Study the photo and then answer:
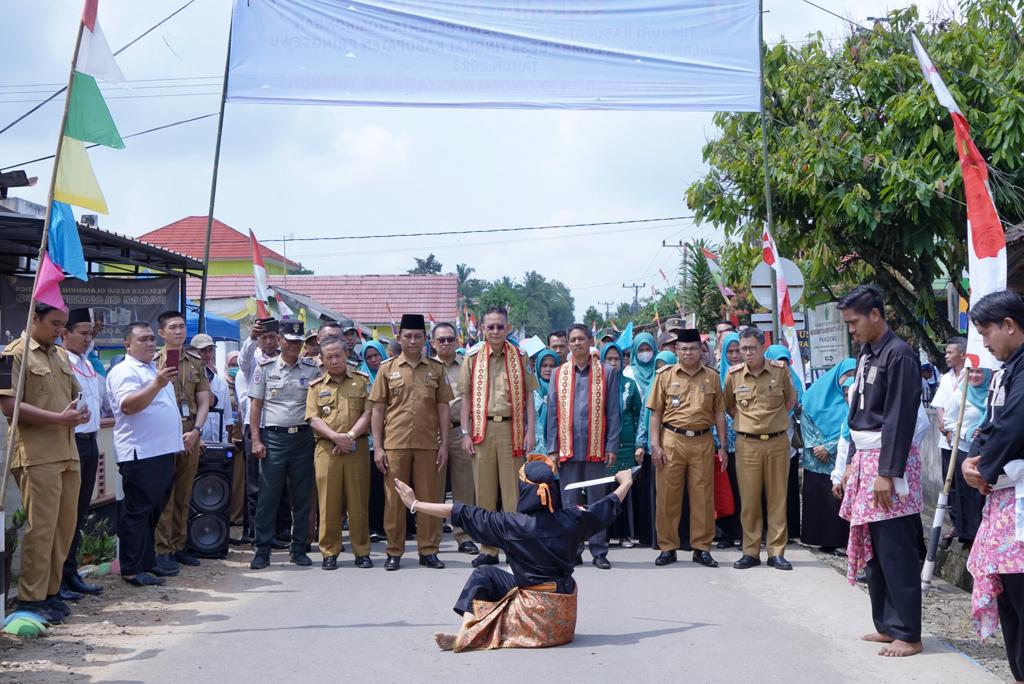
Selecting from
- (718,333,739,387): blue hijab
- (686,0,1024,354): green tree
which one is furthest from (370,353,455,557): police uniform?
(686,0,1024,354): green tree

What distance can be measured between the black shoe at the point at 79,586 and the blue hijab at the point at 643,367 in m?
5.77

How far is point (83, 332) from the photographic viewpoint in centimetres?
805

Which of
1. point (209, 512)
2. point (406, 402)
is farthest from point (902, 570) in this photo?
point (209, 512)

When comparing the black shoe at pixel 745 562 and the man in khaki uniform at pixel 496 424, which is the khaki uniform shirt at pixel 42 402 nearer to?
the man in khaki uniform at pixel 496 424

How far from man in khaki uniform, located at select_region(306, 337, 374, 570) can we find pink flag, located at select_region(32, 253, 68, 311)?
10.0ft

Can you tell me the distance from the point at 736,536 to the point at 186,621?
5.47 meters

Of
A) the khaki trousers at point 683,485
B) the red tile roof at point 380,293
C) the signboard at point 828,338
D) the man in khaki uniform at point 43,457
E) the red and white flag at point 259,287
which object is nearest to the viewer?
the man in khaki uniform at point 43,457

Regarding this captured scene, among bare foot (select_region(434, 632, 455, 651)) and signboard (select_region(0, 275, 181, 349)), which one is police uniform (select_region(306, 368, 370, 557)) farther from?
signboard (select_region(0, 275, 181, 349))

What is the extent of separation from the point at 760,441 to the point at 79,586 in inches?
217

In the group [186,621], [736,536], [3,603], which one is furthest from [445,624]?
[736,536]

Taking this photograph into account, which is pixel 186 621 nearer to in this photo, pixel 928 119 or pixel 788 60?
pixel 928 119

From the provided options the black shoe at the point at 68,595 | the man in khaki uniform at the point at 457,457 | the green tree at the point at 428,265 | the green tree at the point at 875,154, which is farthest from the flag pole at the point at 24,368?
the green tree at the point at 428,265

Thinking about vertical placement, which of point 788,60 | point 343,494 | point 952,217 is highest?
point 788,60

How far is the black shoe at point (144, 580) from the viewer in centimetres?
855
